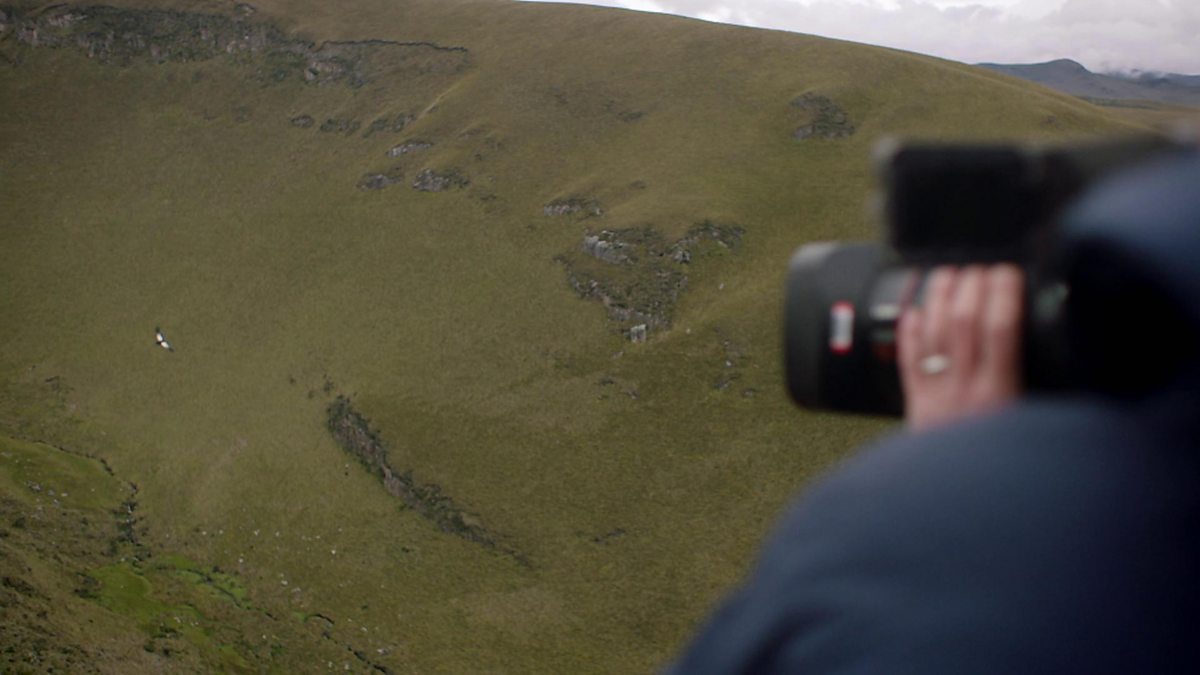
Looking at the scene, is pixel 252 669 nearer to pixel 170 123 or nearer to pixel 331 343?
pixel 331 343

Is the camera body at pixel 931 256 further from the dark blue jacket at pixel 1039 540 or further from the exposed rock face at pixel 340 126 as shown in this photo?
the exposed rock face at pixel 340 126

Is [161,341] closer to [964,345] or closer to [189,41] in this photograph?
[189,41]

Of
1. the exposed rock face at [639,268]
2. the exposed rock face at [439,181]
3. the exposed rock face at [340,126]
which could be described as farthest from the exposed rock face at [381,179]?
the exposed rock face at [639,268]

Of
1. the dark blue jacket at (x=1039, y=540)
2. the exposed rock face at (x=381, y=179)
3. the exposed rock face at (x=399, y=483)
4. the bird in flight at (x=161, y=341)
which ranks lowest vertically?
the bird in flight at (x=161, y=341)

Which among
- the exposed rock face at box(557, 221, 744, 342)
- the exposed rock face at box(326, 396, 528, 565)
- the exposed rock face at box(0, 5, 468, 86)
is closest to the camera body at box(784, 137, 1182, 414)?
the exposed rock face at box(326, 396, 528, 565)

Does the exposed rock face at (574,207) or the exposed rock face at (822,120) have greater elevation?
the exposed rock face at (822,120)

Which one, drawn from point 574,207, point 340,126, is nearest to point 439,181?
point 574,207

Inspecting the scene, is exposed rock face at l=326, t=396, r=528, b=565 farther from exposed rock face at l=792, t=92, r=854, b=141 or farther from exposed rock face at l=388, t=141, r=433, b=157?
exposed rock face at l=792, t=92, r=854, b=141

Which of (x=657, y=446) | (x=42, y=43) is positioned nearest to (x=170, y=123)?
(x=42, y=43)
